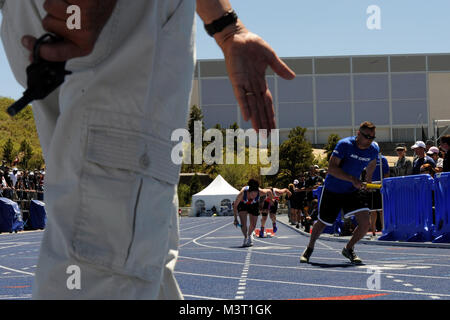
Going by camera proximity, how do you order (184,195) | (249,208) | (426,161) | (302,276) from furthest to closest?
(184,195), (249,208), (426,161), (302,276)

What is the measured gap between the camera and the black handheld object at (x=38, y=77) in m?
1.37

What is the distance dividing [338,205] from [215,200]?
46.2 m

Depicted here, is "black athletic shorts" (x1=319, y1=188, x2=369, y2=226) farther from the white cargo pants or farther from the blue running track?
the white cargo pants

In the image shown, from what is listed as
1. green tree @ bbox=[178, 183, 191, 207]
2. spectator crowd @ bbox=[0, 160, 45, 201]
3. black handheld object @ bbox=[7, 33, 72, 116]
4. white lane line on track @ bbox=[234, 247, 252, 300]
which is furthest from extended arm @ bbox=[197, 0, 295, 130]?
green tree @ bbox=[178, 183, 191, 207]

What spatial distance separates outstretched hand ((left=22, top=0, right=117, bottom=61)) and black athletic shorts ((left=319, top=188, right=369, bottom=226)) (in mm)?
6920

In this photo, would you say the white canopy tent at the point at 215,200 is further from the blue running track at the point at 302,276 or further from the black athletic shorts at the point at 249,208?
the blue running track at the point at 302,276

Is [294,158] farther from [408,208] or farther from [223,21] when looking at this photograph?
[223,21]

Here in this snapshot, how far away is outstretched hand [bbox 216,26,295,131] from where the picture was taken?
176 centimetres

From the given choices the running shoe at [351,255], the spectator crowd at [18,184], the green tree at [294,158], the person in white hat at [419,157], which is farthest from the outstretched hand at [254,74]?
the green tree at [294,158]

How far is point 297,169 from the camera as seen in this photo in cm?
5578

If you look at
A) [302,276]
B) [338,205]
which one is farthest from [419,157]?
[302,276]

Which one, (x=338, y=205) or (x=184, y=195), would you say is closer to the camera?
(x=338, y=205)

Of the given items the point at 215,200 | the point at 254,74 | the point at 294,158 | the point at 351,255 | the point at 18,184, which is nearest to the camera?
the point at 254,74

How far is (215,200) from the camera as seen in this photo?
54281 mm
